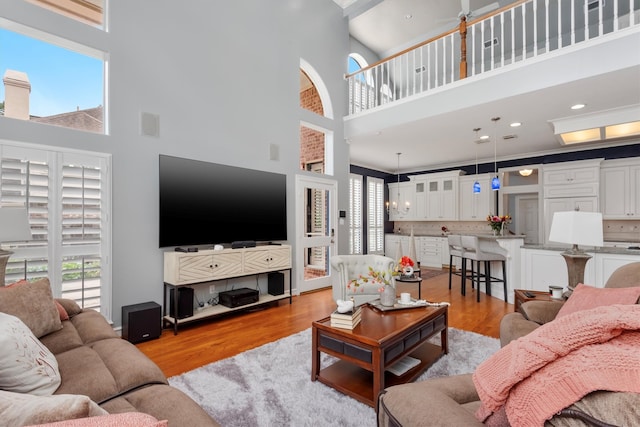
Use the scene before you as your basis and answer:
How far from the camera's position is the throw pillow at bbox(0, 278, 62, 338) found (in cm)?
189

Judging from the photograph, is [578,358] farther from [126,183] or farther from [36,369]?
[126,183]

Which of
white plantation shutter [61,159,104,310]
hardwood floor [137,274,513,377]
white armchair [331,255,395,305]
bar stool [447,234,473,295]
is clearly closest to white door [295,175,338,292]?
hardwood floor [137,274,513,377]

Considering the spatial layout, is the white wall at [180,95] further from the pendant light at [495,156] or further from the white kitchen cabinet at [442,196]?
the white kitchen cabinet at [442,196]

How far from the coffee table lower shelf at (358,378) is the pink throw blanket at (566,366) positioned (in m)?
1.41

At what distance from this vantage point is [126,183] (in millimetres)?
3457

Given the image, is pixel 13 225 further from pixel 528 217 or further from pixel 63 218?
pixel 528 217

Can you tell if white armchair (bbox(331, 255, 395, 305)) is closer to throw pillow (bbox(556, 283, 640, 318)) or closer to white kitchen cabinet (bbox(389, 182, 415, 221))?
throw pillow (bbox(556, 283, 640, 318))

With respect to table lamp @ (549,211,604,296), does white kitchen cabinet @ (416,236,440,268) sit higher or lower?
lower

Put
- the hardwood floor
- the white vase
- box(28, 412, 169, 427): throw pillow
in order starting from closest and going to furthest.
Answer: box(28, 412, 169, 427): throw pillow, the white vase, the hardwood floor

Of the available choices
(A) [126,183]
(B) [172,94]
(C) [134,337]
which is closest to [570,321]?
(C) [134,337]

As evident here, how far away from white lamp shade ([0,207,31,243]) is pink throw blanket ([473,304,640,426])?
292 centimetres

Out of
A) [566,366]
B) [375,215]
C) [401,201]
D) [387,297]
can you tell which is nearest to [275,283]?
[387,297]

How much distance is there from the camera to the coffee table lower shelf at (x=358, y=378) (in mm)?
2178

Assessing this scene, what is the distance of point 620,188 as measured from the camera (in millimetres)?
6070
